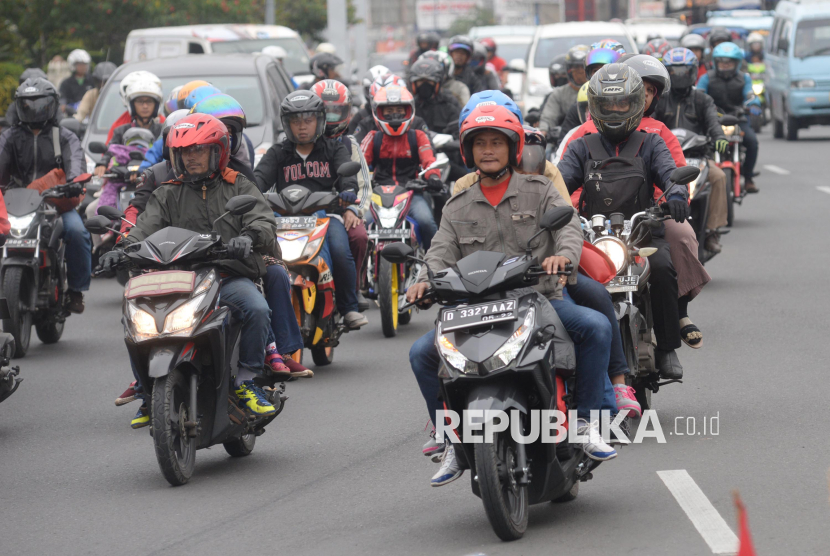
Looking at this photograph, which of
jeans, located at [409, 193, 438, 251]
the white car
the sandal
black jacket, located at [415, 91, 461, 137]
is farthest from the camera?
the white car

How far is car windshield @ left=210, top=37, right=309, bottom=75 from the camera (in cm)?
2414

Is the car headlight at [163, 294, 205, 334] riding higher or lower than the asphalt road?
higher

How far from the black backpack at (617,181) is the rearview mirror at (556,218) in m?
1.87

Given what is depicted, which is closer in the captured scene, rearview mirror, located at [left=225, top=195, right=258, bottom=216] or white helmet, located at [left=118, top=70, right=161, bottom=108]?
rearview mirror, located at [left=225, top=195, right=258, bottom=216]

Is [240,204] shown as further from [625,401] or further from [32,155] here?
[32,155]

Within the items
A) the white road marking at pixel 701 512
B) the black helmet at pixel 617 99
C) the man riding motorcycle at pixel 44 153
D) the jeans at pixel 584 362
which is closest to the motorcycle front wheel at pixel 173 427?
the jeans at pixel 584 362

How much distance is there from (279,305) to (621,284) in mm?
1988

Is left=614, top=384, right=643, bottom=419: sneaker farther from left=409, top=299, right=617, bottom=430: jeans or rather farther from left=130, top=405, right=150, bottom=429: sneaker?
left=130, top=405, right=150, bottom=429: sneaker

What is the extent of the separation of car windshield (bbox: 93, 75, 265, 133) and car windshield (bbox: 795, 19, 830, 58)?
16.1 metres

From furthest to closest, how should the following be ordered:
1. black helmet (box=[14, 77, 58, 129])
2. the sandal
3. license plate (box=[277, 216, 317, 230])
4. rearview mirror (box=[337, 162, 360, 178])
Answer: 1. black helmet (box=[14, 77, 58, 129])
2. license plate (box=[277, 216, 317, 230])
3. rearview mirror (box=[337, 162, 360, 178])
4. the sandal

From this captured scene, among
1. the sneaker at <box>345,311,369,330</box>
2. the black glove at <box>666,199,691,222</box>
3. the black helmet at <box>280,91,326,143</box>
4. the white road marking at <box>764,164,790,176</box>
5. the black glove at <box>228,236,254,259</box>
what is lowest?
the white road marking at <box>764,164,790,176</box>

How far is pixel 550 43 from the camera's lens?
963 inches

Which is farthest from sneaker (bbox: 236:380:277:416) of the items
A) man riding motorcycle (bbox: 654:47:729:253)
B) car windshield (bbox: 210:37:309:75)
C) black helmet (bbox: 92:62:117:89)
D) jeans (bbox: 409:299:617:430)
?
car windshield (bbox: 210:37:309:75)

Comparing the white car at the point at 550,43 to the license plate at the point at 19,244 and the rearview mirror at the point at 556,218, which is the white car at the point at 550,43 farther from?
the rearview mirror at the point at 556,218
